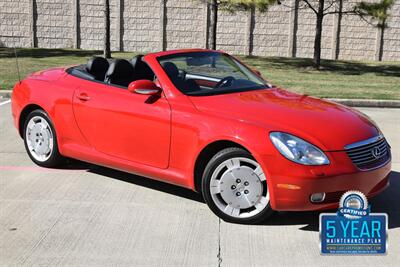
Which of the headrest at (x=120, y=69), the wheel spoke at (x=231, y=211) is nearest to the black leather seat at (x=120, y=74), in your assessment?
the headrest at (x=120, y=69)

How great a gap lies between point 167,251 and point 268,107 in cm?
161

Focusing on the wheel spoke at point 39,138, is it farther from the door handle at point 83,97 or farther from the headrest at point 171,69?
the headrest at point 171,69

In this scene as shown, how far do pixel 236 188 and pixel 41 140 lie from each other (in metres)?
2.68

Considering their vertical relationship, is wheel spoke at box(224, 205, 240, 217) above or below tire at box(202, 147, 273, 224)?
below

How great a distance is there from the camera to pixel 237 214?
4.76 metres

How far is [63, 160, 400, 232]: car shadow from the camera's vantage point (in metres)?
4.86

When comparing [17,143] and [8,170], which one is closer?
[8,170]

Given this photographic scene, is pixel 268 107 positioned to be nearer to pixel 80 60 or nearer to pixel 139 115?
pixel 139 115

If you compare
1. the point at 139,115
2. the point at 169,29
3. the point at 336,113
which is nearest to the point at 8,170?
the point at 139,115

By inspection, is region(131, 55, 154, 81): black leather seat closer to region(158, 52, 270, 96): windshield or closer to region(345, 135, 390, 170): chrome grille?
region(158, 52, 270, 96): windshield

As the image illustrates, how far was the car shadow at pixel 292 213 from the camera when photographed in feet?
15.9

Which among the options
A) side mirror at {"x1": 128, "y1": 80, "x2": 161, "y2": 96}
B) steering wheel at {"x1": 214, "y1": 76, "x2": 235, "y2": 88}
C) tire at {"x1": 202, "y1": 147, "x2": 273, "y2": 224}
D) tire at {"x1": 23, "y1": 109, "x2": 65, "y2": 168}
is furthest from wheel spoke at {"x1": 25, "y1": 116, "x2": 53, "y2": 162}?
tire at {"x1": 202, "y1": 147, "x2": 273, "y2": 224}

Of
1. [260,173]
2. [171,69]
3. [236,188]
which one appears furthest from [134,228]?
[171,69]

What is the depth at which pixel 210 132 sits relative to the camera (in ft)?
15.7
